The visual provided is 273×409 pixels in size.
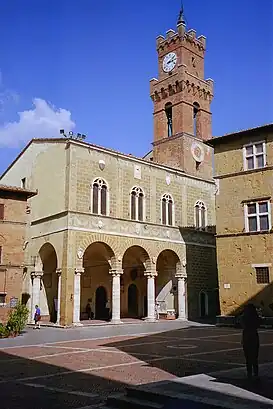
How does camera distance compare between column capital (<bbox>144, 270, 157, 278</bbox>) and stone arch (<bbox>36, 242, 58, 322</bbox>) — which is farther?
column capital (<bbox>144, 270, 157, 278</bbox>)

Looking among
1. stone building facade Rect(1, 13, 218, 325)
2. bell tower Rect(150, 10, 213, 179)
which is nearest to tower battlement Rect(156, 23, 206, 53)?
bell tower Rect(150, 10, 213, 179)

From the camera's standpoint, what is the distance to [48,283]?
1300 inches

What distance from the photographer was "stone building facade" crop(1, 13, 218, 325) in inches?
1137

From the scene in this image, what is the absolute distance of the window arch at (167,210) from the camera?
112 feet

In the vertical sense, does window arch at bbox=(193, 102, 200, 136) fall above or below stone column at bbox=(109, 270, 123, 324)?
above

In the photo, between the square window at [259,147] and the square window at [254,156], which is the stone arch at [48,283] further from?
the square window at [259,147]

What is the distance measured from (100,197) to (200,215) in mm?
10568

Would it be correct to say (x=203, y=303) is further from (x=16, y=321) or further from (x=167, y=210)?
(x=16, y=321)

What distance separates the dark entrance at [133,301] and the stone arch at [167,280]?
187 cm

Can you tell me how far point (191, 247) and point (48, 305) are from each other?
39.3 ft

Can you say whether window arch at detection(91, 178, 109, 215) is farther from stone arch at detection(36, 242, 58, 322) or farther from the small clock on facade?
the small clock on facade

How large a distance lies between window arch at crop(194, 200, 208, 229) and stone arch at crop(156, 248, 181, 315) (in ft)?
11.8

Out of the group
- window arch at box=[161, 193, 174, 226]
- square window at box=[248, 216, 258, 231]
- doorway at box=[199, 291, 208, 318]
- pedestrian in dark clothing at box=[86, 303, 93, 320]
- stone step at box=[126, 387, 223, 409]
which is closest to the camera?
stone step at box=[126, 387, 223, 409]

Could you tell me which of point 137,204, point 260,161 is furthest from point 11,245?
point 260,161
